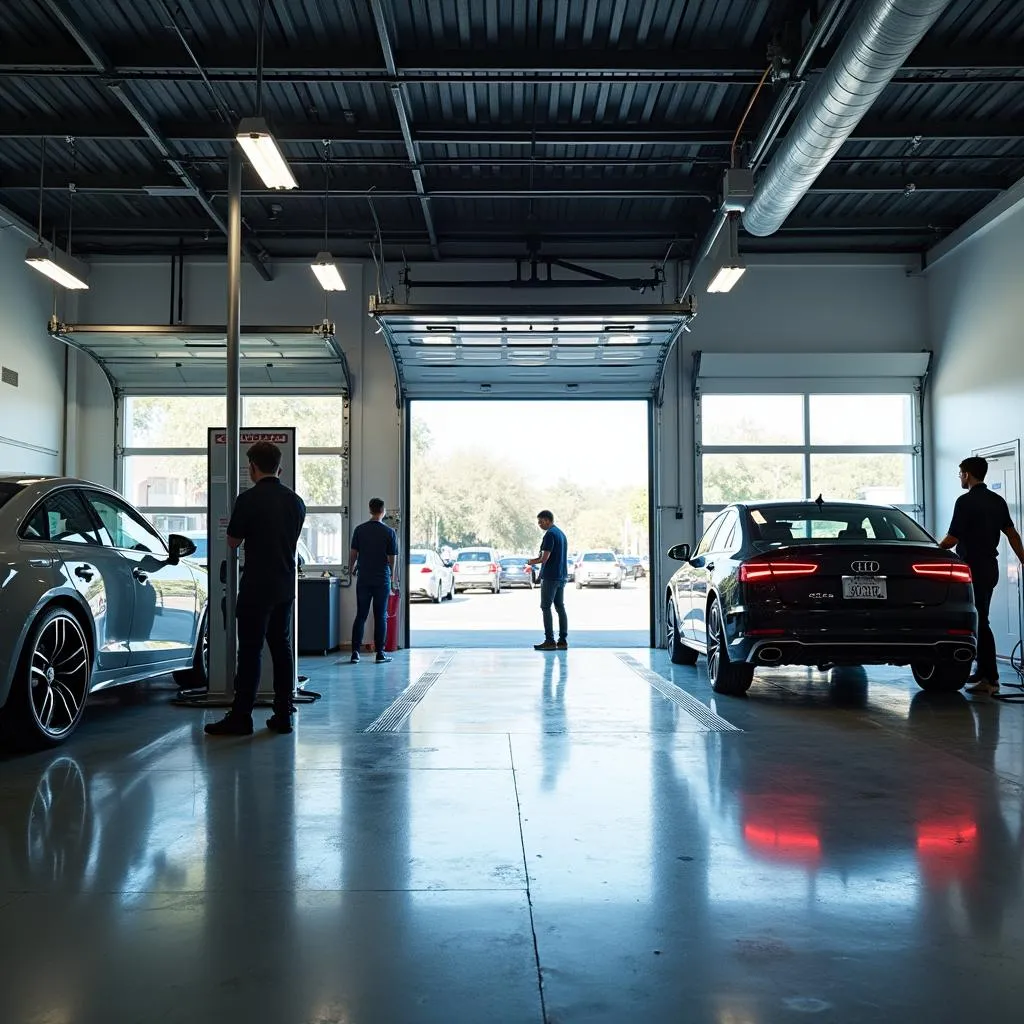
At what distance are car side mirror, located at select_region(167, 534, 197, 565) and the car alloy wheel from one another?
1.54 meters

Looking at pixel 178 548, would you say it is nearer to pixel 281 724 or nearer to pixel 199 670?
pixel 199 670

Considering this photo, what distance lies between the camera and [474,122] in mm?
10414

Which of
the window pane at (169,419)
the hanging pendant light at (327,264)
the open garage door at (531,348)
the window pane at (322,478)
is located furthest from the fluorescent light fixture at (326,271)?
the window pane at (169,419)

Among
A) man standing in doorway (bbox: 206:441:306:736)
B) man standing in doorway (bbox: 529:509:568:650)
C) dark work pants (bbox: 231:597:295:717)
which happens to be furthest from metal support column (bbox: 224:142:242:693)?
man standing in doorway (bbox: 529:509:568:650)

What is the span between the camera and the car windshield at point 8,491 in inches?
226

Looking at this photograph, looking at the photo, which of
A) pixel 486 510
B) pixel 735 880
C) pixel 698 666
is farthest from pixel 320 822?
pixel 486 510

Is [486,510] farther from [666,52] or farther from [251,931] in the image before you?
[251,931]

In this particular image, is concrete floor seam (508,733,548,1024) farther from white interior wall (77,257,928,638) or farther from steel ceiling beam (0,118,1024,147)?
white interior wall (77,257,928,638)

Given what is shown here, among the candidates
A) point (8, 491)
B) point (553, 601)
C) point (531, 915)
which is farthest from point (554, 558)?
point (531, 915)

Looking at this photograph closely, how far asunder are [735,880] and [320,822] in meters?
1.68

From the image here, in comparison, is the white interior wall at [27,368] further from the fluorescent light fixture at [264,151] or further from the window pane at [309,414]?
the fluorescent light fixture at [264,151]

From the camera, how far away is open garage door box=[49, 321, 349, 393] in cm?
1241

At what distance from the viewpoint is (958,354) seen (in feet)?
42.4

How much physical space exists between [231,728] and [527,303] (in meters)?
9.13
